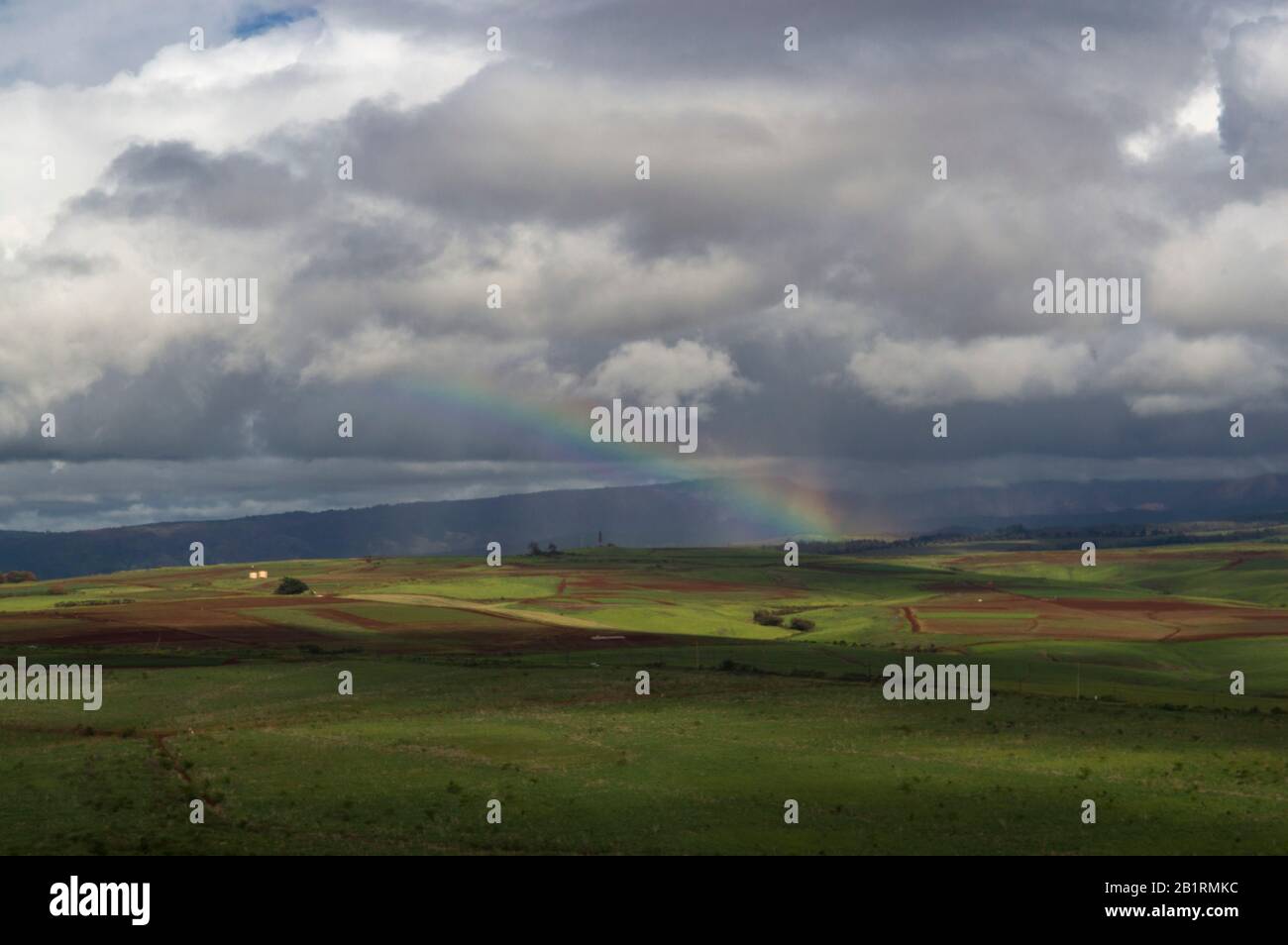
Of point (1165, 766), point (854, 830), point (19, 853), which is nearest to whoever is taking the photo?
point (19, 853)

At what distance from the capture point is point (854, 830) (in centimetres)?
4425

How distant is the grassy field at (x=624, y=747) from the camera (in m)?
43.4

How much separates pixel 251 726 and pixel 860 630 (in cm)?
10025

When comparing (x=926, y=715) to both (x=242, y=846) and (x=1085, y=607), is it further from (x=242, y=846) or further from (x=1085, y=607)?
(x=1085, y=607)

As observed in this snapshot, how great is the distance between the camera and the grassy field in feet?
142

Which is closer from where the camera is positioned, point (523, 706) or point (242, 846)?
point (242, 846)

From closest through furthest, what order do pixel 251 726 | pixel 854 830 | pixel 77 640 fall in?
pixel 854 830 < pixel 251 726 < pixel 77 640

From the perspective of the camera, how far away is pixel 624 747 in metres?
62.2

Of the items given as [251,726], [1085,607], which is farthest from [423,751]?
[1085,607]

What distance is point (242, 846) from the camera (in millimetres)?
39844
